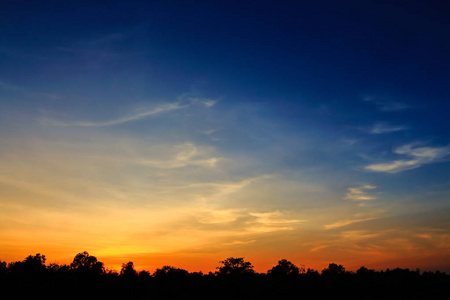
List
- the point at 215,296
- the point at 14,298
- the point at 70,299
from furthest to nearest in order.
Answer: the point at 215,296 → the point at 70,299 → the point at 14,298

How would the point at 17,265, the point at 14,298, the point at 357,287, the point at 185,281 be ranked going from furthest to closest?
the point at 17,265
the point at 185,281
the point at 357,287
the point at 14,298

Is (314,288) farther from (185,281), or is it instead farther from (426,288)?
(185,281)

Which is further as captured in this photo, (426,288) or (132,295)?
(132,295)

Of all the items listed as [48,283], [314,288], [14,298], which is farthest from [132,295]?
[314,288]

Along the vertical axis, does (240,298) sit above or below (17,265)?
below

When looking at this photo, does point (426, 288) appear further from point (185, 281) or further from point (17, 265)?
point (17, 265)

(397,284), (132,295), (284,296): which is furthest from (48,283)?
(397,284)

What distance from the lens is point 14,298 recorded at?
81562mm

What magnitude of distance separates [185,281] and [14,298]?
53.3 metres

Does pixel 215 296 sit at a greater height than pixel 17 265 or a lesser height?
lesser

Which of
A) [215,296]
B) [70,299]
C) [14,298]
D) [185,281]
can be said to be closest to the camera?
[14,298]

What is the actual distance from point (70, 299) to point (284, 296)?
59.1 meters

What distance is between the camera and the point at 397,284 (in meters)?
97.4

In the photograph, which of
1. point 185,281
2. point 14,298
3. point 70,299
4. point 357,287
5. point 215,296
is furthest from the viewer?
point 185,281
